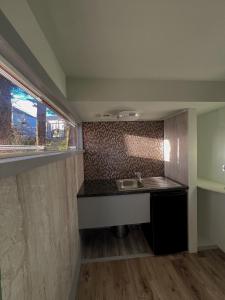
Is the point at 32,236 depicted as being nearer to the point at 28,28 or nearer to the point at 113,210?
the point at 28,28

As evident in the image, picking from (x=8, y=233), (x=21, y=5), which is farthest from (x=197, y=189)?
(x=21, y=5)

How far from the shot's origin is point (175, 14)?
0.94 m

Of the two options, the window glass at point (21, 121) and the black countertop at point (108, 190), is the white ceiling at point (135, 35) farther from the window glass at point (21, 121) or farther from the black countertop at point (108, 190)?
the black countertop at point (108, 190)

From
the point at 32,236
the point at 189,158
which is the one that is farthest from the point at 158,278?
the point at 32,236

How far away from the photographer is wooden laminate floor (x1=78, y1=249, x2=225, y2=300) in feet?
5.55

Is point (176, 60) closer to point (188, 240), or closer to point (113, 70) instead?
point (113, 70)

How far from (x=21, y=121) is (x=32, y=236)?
55 centimetres

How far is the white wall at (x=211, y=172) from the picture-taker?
7.32 ft

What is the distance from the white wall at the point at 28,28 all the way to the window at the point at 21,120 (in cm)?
21

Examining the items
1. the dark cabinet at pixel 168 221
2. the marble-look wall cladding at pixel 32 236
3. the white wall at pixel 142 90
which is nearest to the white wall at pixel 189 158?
the dark cabinet at pixel 168 221

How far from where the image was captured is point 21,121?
2.67 feet

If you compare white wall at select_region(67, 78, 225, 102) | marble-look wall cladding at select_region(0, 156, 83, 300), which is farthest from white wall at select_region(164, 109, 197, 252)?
marble-look wall cladding at select_region(0, 156, 83, 300)

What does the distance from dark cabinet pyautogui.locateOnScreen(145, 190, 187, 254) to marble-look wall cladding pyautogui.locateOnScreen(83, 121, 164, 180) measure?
858 mm

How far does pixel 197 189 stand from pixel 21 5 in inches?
107
